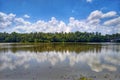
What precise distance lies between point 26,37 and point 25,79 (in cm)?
8900

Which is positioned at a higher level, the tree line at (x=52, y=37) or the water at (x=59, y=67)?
the tree line at (x=52, y=37)

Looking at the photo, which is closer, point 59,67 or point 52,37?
point 59,67

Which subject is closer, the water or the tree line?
the water

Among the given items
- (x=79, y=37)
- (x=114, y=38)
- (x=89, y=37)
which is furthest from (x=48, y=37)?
A: (x=114, y=38)

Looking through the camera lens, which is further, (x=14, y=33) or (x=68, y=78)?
(x=14, y=33)

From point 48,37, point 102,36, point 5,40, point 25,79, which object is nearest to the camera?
point 25,79

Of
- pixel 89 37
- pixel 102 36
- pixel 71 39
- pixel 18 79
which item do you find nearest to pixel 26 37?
pixel 71 39

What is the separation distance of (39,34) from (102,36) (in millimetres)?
41965

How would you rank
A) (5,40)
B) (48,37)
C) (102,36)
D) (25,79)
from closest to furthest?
(25,79), (48,37), (5,40), (102,36)

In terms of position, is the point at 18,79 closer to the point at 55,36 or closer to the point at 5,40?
the point at 55,36

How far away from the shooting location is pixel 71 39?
10162 centimetres

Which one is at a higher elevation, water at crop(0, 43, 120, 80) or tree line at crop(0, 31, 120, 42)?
tree line at crop(0, 31, 120, 42)

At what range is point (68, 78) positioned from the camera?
11.1m

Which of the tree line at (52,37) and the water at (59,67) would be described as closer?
the water at (59,67)
